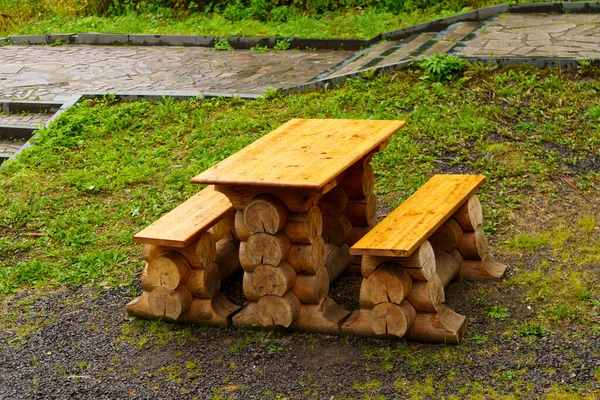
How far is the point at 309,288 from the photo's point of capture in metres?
5.21

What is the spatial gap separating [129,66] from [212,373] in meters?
7.53

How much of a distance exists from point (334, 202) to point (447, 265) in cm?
85

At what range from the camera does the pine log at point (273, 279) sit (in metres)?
5.09

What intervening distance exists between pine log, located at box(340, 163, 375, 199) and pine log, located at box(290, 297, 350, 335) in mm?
955

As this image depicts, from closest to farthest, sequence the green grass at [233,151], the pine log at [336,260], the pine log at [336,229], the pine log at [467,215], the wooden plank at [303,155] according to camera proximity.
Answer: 1. the wooden plank at [303,155]
2. the pine log at [467,215]
3. the pine log at [336,260]
4. the pine log at [336,229]
5. the green grass at [233,151]

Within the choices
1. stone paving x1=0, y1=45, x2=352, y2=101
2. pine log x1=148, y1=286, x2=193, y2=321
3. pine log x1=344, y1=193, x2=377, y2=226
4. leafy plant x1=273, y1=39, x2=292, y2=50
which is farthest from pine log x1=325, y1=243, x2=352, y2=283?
leafy plant x1=273, y1=39, x2=292, y2=50

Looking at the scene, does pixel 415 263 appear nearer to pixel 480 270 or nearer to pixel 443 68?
pixel 480 270

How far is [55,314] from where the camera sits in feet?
18.9

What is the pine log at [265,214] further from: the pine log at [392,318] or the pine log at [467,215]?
the pine log at [467,215]

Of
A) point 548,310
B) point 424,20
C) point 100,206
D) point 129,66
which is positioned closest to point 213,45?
point 129,66

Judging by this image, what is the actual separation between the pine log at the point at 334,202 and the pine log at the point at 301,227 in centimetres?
78

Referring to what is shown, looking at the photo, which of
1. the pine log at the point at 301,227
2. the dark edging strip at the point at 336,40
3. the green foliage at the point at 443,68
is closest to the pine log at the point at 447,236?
the pine log at the point at 301,227

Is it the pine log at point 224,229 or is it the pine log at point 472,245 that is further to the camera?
the pine log at point 224,229

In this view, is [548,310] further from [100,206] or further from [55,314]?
[100,206]
